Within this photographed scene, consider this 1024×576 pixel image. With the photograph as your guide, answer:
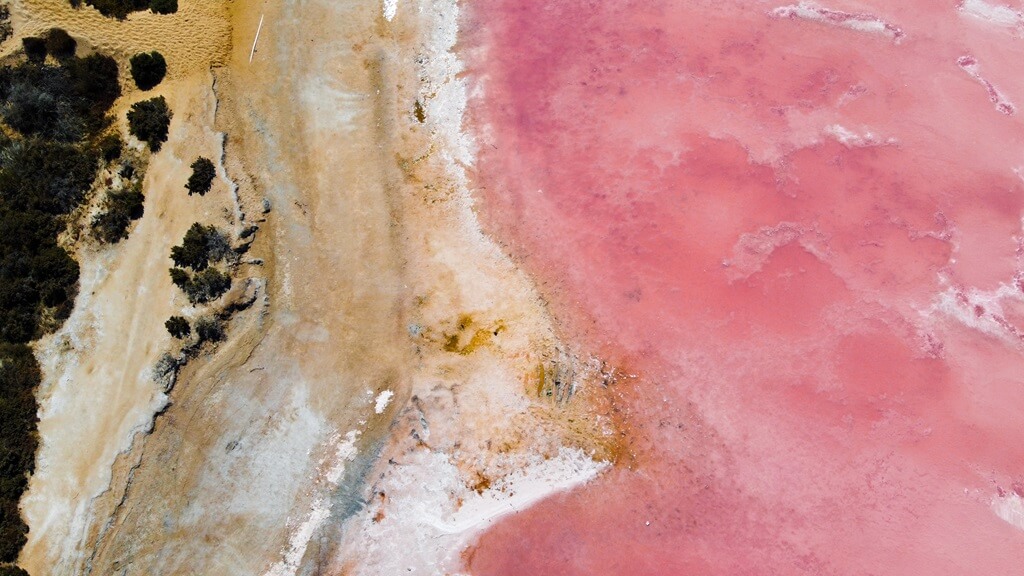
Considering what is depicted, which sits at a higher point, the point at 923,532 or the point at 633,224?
the point at 633,224

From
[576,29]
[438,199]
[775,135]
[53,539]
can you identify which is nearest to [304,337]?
[438,199]

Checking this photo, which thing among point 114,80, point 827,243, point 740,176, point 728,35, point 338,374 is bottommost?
point 338,374

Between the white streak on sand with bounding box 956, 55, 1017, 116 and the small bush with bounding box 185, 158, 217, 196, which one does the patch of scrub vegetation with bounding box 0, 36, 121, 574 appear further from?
the white streak on sand with bounding box 956, 55, 1017, 116

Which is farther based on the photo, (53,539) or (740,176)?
(740,176)

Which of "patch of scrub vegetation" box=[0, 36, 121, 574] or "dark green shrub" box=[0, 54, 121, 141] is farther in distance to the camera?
"dark green shrub" box=[0, 54, 121, 141]

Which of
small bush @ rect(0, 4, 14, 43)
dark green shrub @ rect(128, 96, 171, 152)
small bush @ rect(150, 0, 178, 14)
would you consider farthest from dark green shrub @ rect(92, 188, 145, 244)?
small bush @ rect(150, 0, 178, 14)

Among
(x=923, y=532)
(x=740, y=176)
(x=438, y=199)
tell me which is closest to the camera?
(x=923, y=532)

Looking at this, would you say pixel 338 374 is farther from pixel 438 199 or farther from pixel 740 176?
pixel 740 176

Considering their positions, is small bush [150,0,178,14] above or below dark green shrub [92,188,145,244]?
above
